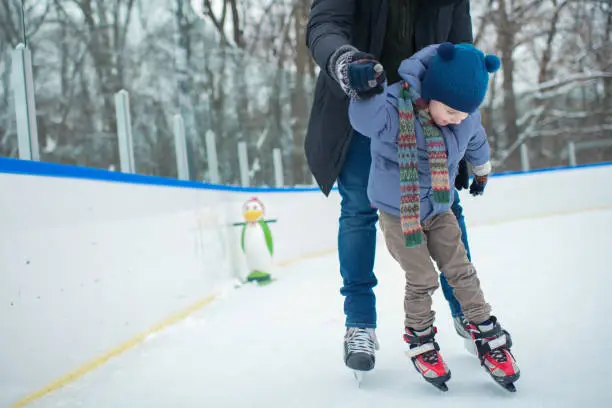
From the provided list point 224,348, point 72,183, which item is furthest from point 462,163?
point 72,183

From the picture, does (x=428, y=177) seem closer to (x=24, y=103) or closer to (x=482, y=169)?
(x=482, y=169)

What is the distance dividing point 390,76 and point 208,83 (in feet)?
7.47

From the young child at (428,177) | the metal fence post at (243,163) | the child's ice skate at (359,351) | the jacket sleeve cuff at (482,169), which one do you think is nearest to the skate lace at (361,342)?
the child's ice skate at (359,351)

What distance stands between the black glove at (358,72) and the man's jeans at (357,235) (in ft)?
0.94

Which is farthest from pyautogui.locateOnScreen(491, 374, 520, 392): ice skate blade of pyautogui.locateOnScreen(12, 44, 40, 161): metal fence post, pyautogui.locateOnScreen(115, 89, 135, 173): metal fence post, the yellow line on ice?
pyautogui.locateOnScreen(115, 89, 135, 173): metal fence post

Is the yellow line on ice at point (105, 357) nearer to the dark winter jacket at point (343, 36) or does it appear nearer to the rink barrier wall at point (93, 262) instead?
the rink barrier wall at point (93, 262)

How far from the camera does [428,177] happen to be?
1.30 metres

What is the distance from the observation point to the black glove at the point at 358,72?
1137 mm

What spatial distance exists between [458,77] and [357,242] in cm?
48

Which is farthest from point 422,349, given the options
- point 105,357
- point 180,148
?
point 180,148

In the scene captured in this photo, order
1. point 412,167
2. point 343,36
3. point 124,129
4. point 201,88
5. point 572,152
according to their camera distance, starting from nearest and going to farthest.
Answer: point 412,167
point 343,36
point 124,129
point 201,88
point 572,152

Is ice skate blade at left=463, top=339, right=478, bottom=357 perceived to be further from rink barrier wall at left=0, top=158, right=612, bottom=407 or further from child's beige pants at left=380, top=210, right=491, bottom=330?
rink barrier wall at left=0, top=158, right=612, bottom=407

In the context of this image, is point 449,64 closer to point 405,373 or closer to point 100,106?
point 405,373

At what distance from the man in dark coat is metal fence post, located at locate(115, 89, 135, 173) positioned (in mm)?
1128
